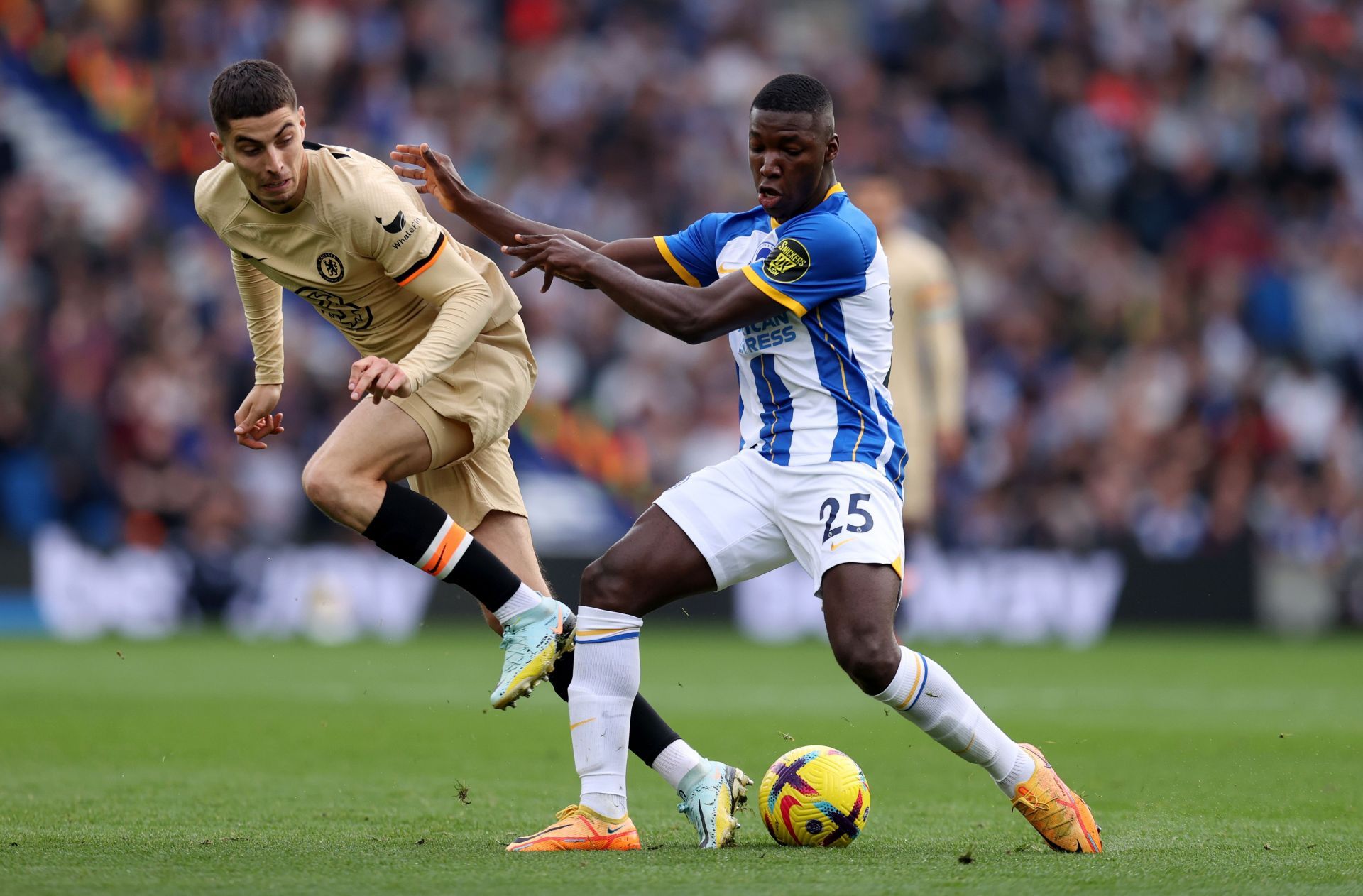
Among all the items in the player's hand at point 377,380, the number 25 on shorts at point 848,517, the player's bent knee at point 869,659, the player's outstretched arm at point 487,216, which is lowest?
the player's bent knee at point 869,659

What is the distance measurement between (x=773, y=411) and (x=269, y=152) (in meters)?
1.81

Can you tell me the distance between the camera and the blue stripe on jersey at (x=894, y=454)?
5473 mm

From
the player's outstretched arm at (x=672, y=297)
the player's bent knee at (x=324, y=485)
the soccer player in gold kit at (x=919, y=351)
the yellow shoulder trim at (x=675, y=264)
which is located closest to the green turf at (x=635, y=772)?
the player's bent knee at (x=324, y=485)

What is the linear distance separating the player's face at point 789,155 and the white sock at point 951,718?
4.75 ft

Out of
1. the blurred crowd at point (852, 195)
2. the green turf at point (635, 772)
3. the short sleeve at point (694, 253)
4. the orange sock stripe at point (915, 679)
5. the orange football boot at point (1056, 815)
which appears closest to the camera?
the green turf at point (635, 772)

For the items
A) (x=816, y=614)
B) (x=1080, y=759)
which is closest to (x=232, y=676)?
(x=816, y=614)

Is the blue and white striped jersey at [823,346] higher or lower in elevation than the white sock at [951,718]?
higher

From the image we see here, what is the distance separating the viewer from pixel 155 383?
51.9ft

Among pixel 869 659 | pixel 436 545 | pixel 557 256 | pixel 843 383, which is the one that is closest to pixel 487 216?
pixel 557 256

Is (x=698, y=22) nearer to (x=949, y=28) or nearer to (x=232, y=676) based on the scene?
(x=949, y=28)

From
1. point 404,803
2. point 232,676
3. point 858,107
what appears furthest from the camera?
point 858,107

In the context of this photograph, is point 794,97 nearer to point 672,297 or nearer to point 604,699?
point 672,297

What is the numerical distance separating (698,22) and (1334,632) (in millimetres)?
9743

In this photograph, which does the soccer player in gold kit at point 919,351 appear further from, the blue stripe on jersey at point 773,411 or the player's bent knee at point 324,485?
the player's bent knee at point 324,485
